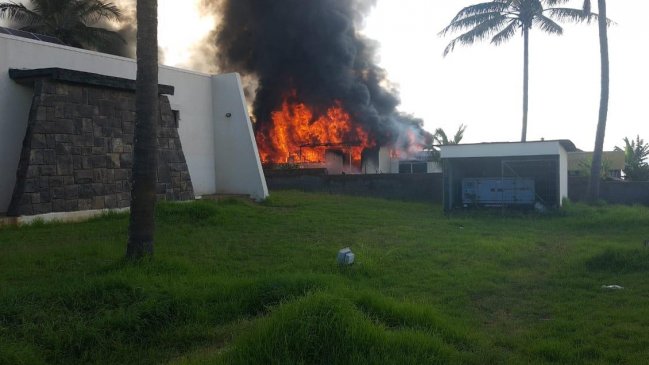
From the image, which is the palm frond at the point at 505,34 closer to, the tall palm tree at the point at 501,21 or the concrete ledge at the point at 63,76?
the tall palm tree at the point at 501,21

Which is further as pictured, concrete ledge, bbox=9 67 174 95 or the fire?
the fire

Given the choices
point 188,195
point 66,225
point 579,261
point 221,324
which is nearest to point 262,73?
point 188,195

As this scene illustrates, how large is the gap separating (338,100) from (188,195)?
56.7 feet

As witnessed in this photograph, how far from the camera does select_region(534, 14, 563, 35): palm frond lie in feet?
82.2

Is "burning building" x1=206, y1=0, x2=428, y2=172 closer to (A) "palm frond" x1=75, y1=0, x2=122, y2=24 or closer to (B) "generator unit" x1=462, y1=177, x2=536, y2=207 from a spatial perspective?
(A) "palm frond" x1=75, y1=0, x2=122, y2=24

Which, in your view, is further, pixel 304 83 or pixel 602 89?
pixel 304 83

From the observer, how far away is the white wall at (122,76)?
42.6 ft

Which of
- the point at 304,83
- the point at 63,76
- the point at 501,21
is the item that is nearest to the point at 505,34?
the point at 501,21

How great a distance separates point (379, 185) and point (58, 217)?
46.2 ft

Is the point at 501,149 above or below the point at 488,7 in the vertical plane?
below

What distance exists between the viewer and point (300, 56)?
109 feet

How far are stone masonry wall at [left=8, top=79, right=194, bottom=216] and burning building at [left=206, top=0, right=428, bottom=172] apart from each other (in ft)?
56.4

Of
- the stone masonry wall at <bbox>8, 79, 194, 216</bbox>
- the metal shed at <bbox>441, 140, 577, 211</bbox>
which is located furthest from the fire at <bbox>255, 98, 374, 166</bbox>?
the stone masonry wall at <bbox>8, 79, 194, 216</bbox>

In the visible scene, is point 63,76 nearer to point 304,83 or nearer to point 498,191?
point 498,191
